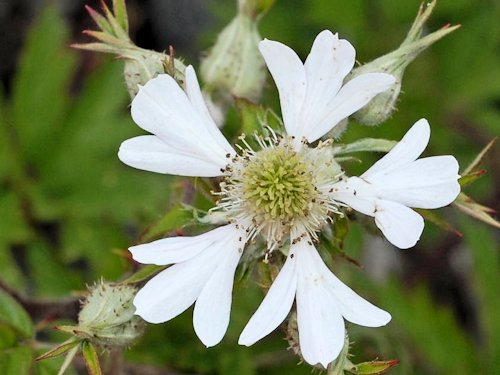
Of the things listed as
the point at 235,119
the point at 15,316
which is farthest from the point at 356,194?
the point at 15,316

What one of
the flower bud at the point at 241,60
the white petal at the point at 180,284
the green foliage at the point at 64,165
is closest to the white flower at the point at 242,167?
the white petal at the point at 180,284

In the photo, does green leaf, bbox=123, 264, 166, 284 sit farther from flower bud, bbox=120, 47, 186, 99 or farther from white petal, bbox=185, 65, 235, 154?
flower bud, bbox=120, 47, 186, 99

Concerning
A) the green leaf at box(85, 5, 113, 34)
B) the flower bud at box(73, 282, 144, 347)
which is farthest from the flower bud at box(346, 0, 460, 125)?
the flower bud at box(73, 282, 144, 347)

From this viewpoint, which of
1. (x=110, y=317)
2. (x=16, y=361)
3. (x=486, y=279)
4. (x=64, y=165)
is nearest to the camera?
(x=110, y=317)

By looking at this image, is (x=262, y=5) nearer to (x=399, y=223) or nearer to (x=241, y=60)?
(x=241, y=60)

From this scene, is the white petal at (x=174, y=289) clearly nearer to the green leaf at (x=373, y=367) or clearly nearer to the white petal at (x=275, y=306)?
the white petal at (x=275, y=306)

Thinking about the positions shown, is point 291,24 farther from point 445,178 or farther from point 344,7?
point 445,178
